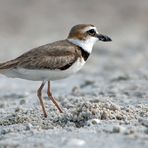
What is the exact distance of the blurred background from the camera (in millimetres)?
15269

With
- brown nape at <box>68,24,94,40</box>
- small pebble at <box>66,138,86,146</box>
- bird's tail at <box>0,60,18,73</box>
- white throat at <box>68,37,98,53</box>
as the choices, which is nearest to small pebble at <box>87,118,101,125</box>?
small pebble at <box>66,138,86,146</box>

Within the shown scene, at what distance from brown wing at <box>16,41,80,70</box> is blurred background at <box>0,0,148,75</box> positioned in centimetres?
552

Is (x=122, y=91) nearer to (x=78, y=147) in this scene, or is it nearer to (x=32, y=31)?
(x=78, y=147)

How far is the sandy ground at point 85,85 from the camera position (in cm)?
607

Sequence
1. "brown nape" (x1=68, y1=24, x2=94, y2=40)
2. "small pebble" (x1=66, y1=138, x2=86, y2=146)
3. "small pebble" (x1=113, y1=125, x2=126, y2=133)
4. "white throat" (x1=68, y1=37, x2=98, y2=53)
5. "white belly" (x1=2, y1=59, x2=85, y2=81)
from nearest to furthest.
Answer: "small pebble" (x1=66, y1=138, x2=86, y2=146) < "small pebble" (x1=113, y1=125, x2=126, y2=133) < "white belly" (x1=2, y1=59, x2=85, y2=81) < "white throat" (x1=68, y1=37, x2=98, y2=53) < "brown nape" (x1=68, y1=24, x2=94, y2=40)

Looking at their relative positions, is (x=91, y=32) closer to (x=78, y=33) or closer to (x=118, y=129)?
(x=78, y=33)

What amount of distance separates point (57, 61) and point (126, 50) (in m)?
8.89

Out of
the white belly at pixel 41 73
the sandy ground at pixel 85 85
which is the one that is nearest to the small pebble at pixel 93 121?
the sandy ground at pixel 85 85

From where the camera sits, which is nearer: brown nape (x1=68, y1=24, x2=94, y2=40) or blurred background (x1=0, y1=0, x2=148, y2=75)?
brown nape (x1=68, y1=24, x2=94, y2=40)

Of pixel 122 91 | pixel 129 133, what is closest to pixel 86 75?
pixel 122 91

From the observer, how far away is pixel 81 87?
10.8m

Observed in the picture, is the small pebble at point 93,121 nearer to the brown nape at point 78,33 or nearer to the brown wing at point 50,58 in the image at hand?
the brown wing at point 50,58

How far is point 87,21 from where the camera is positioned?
68.6 feet

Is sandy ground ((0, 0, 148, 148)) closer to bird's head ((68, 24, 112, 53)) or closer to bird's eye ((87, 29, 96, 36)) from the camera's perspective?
bird's head ((68, 24, 112, 53))
